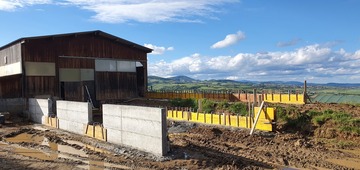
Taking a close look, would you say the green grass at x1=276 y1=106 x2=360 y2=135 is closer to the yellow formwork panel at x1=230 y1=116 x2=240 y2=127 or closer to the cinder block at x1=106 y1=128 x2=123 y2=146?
the yellow formwork panel at x1=230 y1=116 x2=240 y2=127

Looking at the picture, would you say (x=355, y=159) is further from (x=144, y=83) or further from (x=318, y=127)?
(x=144, y=83)

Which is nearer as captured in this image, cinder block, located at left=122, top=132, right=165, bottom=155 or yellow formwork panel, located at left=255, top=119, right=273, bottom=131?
cinder block, located at left=122, top=132, right=165, bottom=155

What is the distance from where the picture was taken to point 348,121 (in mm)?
17094

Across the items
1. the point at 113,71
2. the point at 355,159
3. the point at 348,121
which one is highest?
the point at 113,71

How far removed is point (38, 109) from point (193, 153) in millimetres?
16008

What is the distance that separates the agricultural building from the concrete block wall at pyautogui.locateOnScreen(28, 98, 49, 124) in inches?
96.1

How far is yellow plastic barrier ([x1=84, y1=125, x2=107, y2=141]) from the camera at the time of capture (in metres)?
16.0

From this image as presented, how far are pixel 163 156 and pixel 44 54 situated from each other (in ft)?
68.7

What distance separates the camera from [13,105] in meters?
26.4

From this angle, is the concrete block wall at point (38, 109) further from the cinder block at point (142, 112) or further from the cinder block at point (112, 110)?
the cinder block at point (142, 112)

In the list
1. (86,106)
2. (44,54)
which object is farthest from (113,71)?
(86,106)

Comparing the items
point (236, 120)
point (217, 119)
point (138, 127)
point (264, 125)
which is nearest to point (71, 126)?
point (138, 127)

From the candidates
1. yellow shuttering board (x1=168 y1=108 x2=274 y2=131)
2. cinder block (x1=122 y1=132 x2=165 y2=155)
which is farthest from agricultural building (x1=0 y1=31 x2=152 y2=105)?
cinder block (x1=122 y1=132 x2=165 y2=155)

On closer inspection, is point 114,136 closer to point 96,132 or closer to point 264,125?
point 96,132
